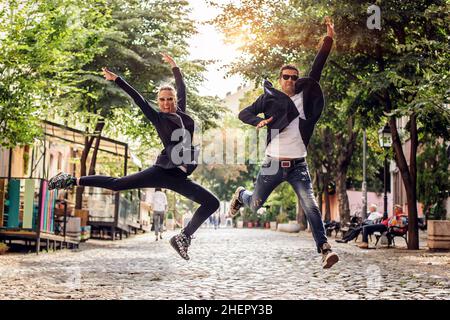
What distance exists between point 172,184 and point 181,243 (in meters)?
0.70

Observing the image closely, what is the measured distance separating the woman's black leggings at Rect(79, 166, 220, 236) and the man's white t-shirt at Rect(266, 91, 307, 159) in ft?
1.84

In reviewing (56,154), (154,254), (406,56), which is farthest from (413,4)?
(56,154)

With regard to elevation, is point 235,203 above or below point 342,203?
below

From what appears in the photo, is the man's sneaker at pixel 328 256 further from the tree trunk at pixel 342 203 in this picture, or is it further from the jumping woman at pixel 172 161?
the tree trunk at pixel 342 203

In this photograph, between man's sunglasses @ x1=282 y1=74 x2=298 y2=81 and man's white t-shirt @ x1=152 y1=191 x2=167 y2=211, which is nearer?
man's sunglasses @ x1=282 y1=74 x2=298 y2=81

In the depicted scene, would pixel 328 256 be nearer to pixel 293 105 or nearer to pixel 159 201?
pixel 293 105

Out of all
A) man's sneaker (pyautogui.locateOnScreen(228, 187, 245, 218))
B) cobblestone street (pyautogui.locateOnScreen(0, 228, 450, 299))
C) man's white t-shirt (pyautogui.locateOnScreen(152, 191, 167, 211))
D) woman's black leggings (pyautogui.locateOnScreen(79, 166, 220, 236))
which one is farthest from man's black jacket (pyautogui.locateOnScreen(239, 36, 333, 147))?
man's white t-shirt (pyautogui.locateOnScreen(152, 191, 167, 211))

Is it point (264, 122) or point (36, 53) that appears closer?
point (264, 122)

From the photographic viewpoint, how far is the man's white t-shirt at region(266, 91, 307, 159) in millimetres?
4105

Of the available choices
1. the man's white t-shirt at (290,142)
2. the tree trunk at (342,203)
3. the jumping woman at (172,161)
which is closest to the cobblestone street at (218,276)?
the jumping woman at (172,161)

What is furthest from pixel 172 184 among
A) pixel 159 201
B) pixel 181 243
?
pixel 159 201

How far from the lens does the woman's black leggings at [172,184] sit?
4430 millimetres

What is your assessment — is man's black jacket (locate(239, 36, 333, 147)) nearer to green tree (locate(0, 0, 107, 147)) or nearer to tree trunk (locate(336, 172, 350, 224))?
green tree (locate(0, 0, 107, 147))

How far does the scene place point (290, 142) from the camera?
4.20m
